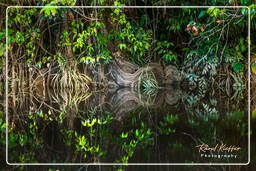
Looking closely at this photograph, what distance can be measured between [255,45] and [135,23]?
4.26 ft

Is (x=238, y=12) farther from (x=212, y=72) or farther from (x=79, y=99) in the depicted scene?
(x=79, y=99)

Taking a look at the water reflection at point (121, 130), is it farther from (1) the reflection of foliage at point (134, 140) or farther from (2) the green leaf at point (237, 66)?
(2) the green leaf at point (237, 66)

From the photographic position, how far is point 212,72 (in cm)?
344

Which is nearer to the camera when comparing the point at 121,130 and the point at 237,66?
the point at 121,130

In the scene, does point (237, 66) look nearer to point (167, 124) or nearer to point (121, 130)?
point (167, 124)

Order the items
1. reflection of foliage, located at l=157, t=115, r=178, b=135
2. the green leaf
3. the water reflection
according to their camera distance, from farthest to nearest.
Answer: the green leaf, reflection of foliage, located at l=157, t=115, r=178, b=135, the water reflection

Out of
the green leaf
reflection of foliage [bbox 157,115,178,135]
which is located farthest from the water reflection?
the green leaf

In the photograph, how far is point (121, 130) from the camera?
1698 mm

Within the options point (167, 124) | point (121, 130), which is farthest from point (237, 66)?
point (121, 130)

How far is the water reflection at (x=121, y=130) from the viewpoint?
4.31ft

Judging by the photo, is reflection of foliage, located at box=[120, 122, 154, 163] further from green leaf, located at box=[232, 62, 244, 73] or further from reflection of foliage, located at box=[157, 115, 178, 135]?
green leaf, located at box=[232, 62, 244, 73]

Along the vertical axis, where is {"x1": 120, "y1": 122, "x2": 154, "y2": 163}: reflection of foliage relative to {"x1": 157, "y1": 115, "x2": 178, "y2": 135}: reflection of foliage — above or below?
below

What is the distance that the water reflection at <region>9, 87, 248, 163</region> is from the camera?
1.31 meters

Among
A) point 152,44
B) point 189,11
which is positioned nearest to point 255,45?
point 189,11
